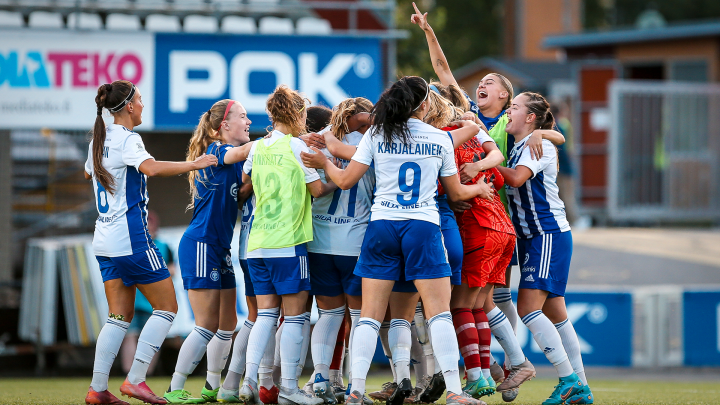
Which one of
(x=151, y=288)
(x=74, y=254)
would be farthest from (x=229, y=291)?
(x=74, y=254)

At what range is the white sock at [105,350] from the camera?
5.68m

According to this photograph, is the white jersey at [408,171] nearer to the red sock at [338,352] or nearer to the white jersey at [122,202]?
the red sock at [338,352]

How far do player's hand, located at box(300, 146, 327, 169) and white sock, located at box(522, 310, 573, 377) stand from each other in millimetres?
1844

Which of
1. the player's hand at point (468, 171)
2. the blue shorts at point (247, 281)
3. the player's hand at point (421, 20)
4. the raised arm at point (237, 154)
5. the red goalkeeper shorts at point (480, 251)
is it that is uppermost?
the player's hand at point (421, 20)

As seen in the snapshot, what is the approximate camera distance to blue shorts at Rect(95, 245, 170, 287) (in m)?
5.63

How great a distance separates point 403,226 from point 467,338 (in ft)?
3.38

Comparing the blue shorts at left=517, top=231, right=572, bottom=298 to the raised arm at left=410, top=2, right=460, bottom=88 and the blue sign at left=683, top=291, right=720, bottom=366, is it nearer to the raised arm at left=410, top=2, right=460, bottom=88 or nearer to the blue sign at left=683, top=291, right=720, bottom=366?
the raised arm at left=410, top=2, right=460, bottom=88

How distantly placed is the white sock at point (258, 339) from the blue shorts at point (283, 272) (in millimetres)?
176

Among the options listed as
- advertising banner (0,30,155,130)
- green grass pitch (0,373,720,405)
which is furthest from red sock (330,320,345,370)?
advertising banner (0,30,155,130)

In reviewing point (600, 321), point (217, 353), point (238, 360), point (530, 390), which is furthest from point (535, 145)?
point (600, 321)

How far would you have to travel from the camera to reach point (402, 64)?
82.5 ft

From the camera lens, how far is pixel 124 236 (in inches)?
221

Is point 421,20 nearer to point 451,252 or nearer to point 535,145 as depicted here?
point 535,145

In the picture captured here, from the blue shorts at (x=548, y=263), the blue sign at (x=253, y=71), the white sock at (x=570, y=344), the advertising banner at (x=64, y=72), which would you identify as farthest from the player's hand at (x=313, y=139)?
the advertising banner at (x=64, y=72)
